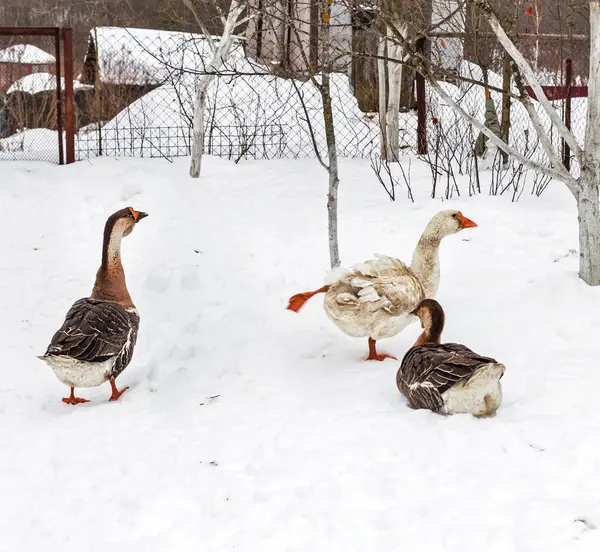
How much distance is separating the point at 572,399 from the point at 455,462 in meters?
1.09

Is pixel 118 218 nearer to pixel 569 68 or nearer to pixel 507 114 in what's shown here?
pixel 507 114

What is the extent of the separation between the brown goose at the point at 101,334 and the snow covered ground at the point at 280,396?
0.23 metres

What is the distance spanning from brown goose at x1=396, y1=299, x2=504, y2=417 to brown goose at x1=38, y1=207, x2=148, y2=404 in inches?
71.9

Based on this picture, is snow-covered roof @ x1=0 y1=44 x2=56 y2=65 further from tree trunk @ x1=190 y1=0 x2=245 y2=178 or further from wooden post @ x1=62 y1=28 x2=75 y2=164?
tree trunk @ x1=190 y1=0 x2=245 y2=178

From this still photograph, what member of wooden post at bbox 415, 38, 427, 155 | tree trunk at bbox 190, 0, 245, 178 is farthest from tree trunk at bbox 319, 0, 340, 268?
wooden post at bbox 415, 38, 427, 155

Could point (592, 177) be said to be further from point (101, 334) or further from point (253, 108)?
point (253, 108)

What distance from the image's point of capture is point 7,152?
38.5 feet

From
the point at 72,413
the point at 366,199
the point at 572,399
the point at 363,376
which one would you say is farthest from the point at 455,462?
the point at 366,199

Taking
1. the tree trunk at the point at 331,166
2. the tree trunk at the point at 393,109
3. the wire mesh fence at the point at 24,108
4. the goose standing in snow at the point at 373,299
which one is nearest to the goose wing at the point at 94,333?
the goose standing in snow at the point at 373,299

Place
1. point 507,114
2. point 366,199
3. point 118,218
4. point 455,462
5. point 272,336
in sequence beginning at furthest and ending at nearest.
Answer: point 507,114
point 366,199
point 272,336
point 118,218
point 455,462

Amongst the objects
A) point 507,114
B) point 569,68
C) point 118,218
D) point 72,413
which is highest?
point 569,68

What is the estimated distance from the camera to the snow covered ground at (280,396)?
352 cm

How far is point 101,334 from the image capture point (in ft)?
16.1

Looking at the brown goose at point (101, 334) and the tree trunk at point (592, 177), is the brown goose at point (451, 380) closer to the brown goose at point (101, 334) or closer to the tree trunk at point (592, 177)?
the brown goose at point (101, 334)
